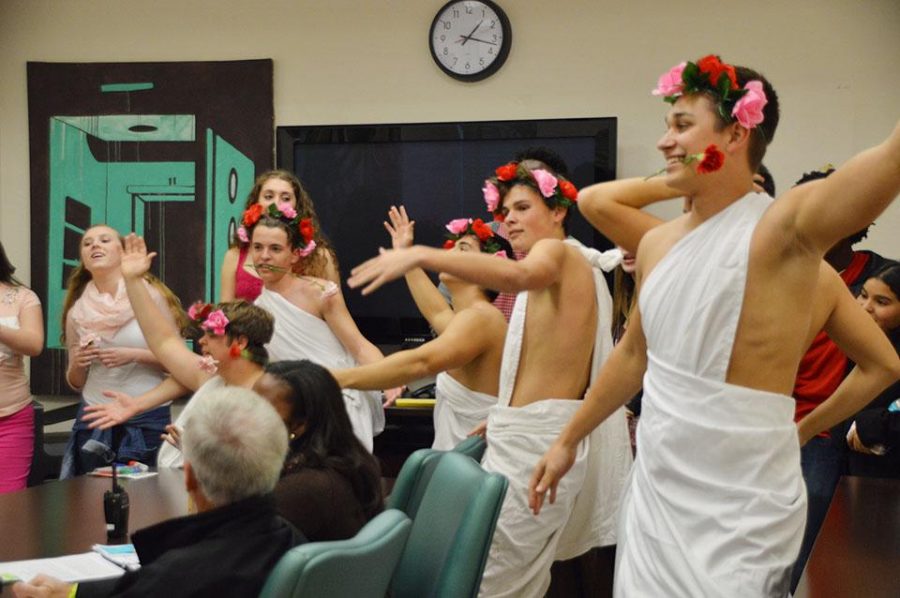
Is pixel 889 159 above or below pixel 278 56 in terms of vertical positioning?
below

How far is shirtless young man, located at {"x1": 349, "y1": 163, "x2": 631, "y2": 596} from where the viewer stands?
284 cm

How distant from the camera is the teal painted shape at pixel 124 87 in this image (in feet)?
19.3

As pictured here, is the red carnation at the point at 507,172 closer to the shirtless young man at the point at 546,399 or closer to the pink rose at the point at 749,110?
the shirtless young man at the point at 546,399

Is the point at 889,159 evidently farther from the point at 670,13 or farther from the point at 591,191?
the point at 670,13

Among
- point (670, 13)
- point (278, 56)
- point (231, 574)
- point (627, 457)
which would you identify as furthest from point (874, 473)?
point (278, 56)

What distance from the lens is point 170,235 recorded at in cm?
588

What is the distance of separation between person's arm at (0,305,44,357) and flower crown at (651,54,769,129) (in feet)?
10.6

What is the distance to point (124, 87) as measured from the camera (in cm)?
590

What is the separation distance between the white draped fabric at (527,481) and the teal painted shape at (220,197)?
123 inches

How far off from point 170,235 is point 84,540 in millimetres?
3474

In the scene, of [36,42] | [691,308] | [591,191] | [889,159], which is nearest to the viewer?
[889,159]

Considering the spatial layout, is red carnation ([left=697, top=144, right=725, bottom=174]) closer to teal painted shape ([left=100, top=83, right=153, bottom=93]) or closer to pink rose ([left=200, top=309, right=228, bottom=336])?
pink rose ([left=200, top=309, right=228, bottom=336])

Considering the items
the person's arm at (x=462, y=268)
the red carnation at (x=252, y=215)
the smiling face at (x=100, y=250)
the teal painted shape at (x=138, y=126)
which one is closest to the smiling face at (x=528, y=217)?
the person's arm at (x=462, y=268)

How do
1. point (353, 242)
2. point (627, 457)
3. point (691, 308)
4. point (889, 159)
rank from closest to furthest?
point (889, 159) → point (691, 308) → point (627, 457) → point (353, 242)
